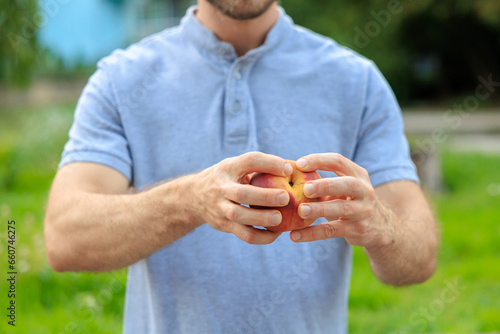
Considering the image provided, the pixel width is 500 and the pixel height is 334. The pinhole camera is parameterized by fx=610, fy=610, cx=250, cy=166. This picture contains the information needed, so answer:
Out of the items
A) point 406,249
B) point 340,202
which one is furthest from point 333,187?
point 406,249

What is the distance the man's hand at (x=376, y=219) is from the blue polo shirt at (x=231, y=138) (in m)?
0.11

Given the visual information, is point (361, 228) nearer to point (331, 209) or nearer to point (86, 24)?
point (331, 209)

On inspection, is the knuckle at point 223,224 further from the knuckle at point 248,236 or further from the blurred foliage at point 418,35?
the blurred foliage at point 418,35

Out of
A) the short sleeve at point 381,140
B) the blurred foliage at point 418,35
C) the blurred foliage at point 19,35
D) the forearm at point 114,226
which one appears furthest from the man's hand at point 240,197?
the blurred foliage at point 418,35

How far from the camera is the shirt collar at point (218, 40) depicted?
7.02 ft

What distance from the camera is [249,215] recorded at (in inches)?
56.6

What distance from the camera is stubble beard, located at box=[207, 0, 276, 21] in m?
2.07

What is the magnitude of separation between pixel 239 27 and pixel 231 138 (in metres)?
0.41

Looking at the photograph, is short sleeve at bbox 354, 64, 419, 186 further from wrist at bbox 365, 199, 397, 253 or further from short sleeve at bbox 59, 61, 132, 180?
short sleeve at bbox 59, 61, 132, 180

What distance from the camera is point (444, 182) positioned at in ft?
26.0

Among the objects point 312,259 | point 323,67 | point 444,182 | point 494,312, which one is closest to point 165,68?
point 323,67

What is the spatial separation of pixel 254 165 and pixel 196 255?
0.67m

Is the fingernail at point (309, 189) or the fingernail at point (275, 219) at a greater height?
the fingernail at point (309, 189)

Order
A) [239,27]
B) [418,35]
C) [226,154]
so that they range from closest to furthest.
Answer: [226,154], [239,27], [418,35]
